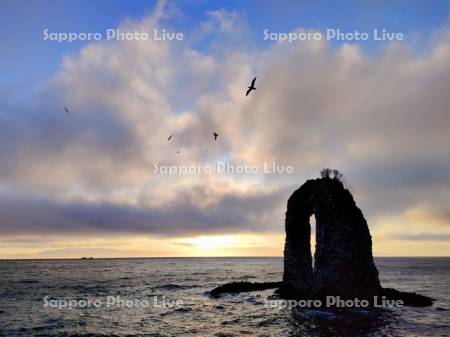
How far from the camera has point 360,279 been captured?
3484 centimetres

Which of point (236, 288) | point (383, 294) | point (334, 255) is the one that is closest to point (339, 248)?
point (334, 255)

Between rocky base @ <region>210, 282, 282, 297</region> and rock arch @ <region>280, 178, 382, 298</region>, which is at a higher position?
rock arch @ <region>280, 178, 382, 298</region>

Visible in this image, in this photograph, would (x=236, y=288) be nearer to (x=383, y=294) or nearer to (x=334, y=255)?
(x=383, y=294)

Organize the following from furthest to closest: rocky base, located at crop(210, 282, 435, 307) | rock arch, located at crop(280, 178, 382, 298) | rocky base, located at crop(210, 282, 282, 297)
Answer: rocky base, located at crop(210, 282, 282, 297) < rocky base, located at crop(210, 282, 435, 307) < rock arch, located at crop(280, 178, 382, 298)

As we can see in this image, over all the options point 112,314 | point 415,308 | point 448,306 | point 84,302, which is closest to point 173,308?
point 112,314

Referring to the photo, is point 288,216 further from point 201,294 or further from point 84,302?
point 84,302

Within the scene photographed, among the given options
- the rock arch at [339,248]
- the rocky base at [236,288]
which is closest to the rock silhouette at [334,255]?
the rock arch at [339,248]

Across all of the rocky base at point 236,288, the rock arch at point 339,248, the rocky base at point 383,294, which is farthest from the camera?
the rocky base at point 236,288

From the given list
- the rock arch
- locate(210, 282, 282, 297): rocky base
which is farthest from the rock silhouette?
locate(210, 282, 282, 297): rocky base

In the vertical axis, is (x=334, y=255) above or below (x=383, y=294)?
above

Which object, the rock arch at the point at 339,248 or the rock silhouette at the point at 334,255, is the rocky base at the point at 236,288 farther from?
the rock arch at the point at 339,248

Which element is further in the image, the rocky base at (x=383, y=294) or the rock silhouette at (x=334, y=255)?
the rocky base at (x=383, y=294)

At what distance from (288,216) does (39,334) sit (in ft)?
86.5

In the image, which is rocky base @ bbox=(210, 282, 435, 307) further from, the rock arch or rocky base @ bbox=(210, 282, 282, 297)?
the rock arch
